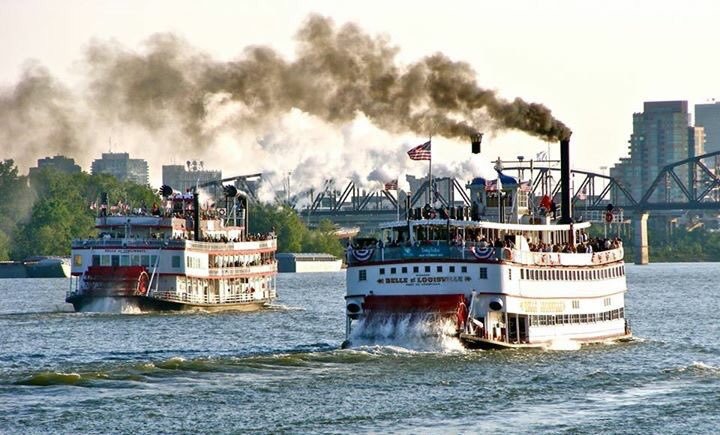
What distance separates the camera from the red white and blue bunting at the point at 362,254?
86.6 meters

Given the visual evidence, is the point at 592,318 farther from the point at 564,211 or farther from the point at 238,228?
the point at 238,228

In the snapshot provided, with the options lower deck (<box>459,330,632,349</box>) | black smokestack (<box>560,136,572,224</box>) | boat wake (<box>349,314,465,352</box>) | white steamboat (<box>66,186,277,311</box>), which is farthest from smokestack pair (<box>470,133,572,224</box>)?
white steamboat (<box>66,186,277,311</box>)

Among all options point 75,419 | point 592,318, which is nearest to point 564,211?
point 592,318

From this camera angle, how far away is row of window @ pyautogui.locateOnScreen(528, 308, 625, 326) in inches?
3511

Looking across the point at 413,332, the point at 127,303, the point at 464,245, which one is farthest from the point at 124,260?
the point at 464,245

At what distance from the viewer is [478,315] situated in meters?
85.1

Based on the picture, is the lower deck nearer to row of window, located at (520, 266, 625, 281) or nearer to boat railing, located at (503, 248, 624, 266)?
row of window, located at (520, 266, 625, 281)

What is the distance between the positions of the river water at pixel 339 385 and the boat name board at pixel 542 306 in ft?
7.14

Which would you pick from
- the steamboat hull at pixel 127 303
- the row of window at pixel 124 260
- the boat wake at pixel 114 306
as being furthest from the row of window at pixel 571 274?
the row of window at pixel 124 260

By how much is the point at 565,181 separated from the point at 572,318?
1004cm

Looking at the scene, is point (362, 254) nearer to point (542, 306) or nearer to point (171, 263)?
point (542, 306)

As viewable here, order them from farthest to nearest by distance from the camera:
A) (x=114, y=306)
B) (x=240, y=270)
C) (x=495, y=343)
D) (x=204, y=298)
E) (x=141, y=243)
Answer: (x=240, y=270) → (x=204, y=298) → (x=141, y=243) → (x=114, y=306) → (x=495, y=343)

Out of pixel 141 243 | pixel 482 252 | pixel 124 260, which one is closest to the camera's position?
pixel 482 252

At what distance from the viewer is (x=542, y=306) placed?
89438mm
